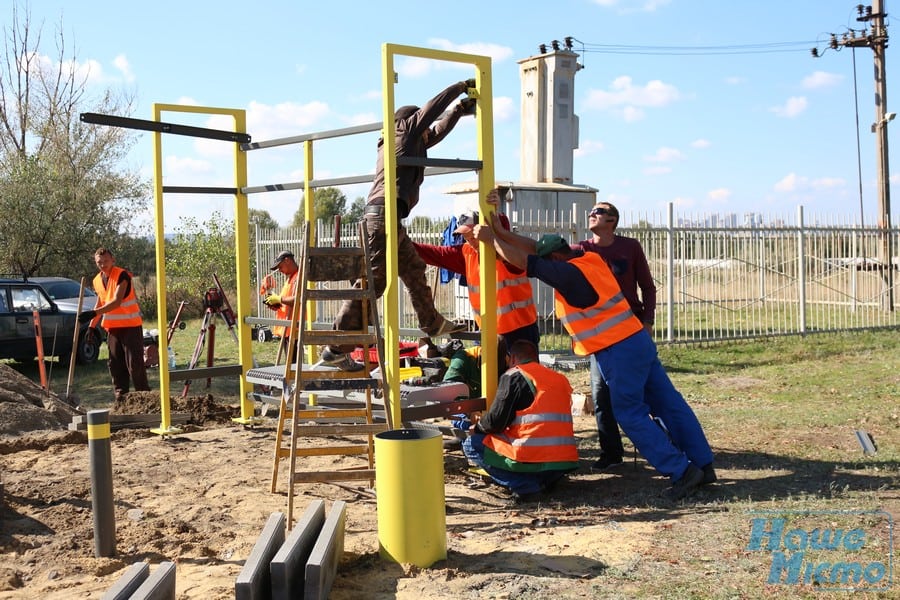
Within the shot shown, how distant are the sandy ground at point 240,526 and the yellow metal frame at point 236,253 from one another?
629 millimetres

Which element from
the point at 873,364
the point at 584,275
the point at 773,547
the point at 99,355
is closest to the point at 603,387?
the point at 584,275

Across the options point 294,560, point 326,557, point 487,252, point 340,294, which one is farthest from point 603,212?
point 294,560

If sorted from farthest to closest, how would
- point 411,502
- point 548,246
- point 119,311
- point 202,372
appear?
point 119,311, point 202,372, point 548,246, point 411,502

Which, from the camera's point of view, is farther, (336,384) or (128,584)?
(336,384)

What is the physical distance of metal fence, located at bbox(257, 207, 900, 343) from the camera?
49.3 feet

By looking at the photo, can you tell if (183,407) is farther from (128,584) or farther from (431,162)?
(128,584)

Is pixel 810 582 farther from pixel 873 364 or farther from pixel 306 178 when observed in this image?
pixel 873 364

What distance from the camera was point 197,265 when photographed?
82.6ft

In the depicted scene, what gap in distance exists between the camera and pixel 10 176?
82.0ft

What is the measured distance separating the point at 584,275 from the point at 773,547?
2115mm

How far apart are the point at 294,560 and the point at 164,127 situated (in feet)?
16.7

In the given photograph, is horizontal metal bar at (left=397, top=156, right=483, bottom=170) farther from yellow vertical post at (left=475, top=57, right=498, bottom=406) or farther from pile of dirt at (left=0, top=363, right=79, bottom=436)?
pile of dirt at (left=0, top=363, right=79, bottom=436)

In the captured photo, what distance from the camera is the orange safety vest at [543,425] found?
19.1ft

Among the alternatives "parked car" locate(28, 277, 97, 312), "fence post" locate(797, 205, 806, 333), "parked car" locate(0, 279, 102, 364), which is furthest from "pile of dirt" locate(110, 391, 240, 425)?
"fence post" locate(797, 205, 806, 333)
